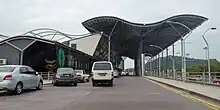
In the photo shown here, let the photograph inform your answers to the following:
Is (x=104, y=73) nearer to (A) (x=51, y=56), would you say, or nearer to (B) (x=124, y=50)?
(A) (x=51, y=56)

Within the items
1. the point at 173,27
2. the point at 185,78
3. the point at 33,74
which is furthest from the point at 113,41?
the point at 33,74

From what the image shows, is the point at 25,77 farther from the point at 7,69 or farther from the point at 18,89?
the point at 7,69

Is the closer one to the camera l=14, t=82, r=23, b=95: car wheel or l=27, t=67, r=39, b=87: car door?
l=14, t=82, r=23, b=95: car wheel

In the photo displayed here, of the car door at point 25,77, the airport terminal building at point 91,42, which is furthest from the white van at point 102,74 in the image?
the airport terminal building at point 91,42

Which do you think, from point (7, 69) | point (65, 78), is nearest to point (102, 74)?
point (65, 78)

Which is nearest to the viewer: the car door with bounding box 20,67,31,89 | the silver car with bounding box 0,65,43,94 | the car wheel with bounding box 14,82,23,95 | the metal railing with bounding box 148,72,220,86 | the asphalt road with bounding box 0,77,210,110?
the asphalt road with bounding box 0,77,210,110

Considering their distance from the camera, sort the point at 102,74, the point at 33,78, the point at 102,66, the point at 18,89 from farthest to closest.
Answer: the point at 102,66
the point at 102,74
the point at 33,78
the point at 18,89

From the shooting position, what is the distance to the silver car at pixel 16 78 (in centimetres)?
1498

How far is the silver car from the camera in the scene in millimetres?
14977

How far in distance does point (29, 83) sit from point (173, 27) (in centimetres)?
6788

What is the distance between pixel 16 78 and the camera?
51.1 ft

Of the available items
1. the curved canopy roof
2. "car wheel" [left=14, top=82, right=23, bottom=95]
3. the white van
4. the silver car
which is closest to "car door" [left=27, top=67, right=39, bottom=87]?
the silver car

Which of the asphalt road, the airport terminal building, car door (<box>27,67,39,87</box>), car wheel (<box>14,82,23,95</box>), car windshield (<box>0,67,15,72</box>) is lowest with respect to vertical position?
the asphalt road

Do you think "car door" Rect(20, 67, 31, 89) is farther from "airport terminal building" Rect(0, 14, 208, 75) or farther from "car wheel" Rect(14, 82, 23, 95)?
"airport terminal building" Rect(0, 14, 208, 75)
